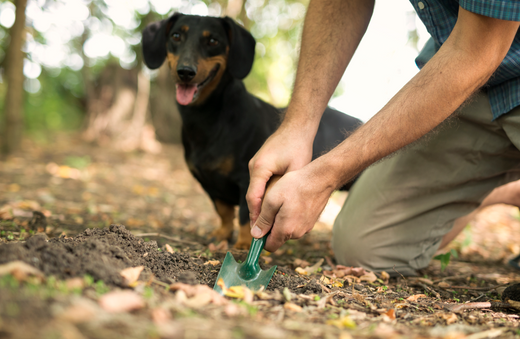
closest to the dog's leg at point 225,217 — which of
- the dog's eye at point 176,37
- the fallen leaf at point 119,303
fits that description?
the dog's eye at point 176,37

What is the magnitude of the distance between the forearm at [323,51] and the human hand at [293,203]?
15.1 inches

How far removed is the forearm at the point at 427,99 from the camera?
1386mm

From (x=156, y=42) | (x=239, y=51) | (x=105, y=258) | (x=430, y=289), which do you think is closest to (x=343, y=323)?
(x=105, y=258)

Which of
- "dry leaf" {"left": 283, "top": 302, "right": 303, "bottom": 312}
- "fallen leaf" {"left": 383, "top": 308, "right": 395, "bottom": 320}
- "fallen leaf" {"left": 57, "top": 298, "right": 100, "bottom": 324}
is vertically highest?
"fallen leaf" {"left": 57, "top": 298, "right": 100, "bottom": 324}

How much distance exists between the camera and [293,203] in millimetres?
1487

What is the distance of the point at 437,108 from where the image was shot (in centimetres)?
145

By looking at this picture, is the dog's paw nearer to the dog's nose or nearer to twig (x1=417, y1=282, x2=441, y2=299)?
the dog's nose

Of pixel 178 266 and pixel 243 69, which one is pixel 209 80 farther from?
pixel 178 266

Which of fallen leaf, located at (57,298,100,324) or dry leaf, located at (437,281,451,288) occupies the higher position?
fallen leaf, located at (57,298,100,324)

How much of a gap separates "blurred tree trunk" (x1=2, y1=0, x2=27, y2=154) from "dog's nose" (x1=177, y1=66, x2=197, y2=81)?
173 inches

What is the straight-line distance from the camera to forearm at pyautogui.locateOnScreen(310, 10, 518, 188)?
1.39 metres

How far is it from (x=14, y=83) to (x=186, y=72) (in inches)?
176

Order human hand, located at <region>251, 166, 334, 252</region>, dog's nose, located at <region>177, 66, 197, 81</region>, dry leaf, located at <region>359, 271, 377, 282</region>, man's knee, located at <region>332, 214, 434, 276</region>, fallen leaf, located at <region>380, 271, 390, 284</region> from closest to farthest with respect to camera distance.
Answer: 1. human hand, located at <region>251, 166, 334, 252</region>
2. dry leaf, located at <region>359, 271, 377, 282</region>
3. fallen leaf, located at <region>380, 271, 390, 284</region>
4. man's knee, located at <region>332, 214, 434, 276</region>
5. dog's nose, located at <region>177, 66, 197, 81</region>

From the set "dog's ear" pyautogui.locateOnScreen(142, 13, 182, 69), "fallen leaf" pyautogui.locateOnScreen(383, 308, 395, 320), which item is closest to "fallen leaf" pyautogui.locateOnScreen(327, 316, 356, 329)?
"fallen leaf" pyautogui.locateOnScreen(383, 308, 395, 320)
